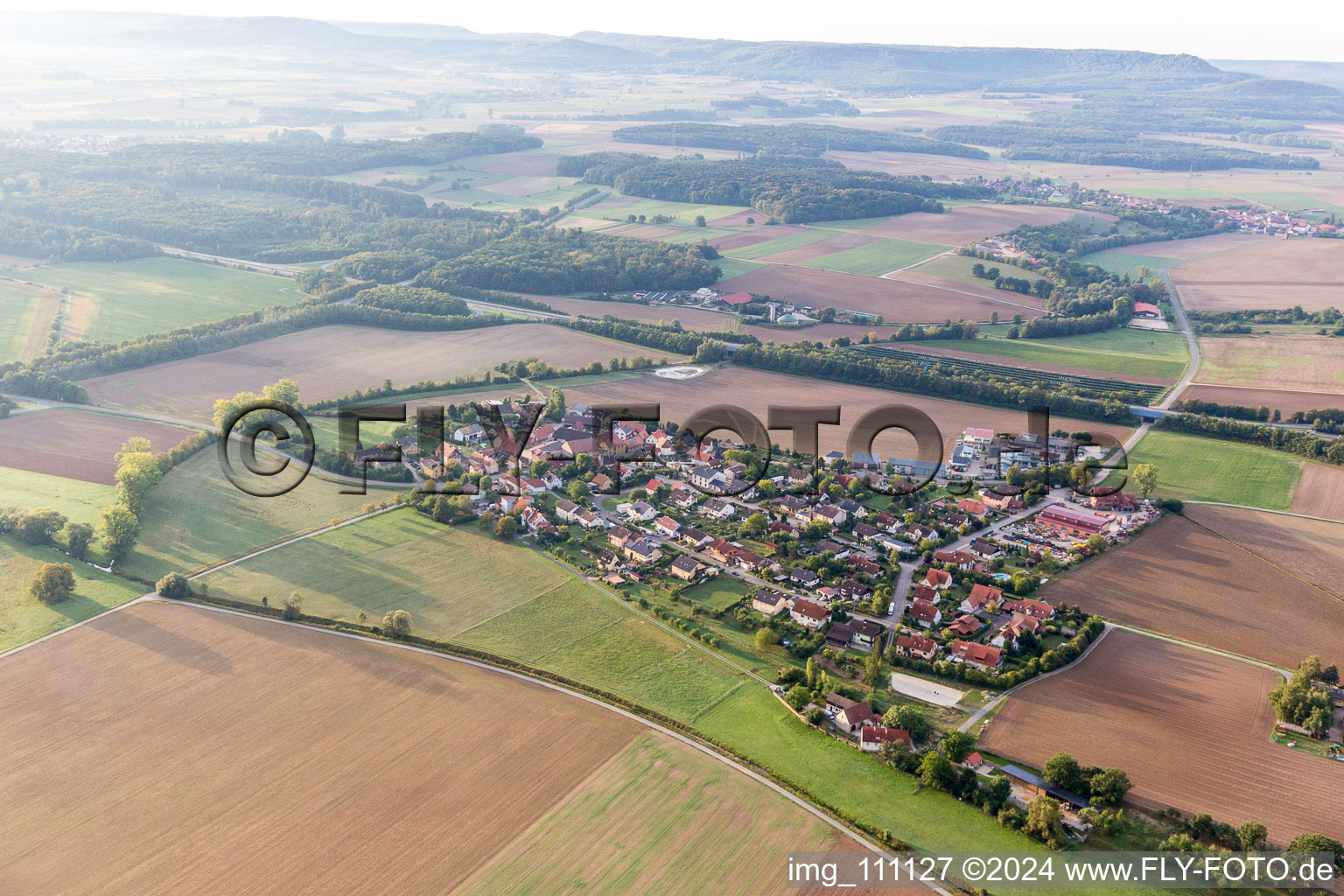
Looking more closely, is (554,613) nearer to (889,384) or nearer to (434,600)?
(434,600)

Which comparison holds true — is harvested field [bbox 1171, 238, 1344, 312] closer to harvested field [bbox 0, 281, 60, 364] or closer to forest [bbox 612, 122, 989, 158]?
forest [bbox 612, 122, 989, 158]

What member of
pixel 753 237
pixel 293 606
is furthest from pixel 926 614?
pixel 753 237

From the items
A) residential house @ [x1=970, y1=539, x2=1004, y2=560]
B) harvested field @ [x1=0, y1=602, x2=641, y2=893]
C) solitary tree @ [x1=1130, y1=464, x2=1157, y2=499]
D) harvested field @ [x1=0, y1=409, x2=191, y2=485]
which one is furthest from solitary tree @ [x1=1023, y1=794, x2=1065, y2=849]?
harvested field @ [x1=0, y1=409, x2=191, y2=485]

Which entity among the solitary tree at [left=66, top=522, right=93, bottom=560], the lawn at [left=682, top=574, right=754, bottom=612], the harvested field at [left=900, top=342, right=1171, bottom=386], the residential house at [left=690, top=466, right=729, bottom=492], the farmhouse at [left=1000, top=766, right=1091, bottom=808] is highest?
the harvested field at [left=900, top=342, right=1171, bottom=386]

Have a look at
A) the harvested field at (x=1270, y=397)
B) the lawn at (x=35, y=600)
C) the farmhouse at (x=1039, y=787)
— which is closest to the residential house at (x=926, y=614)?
the farmhouse at (x=1039, y=787)

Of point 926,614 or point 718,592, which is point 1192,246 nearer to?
point 926,614
